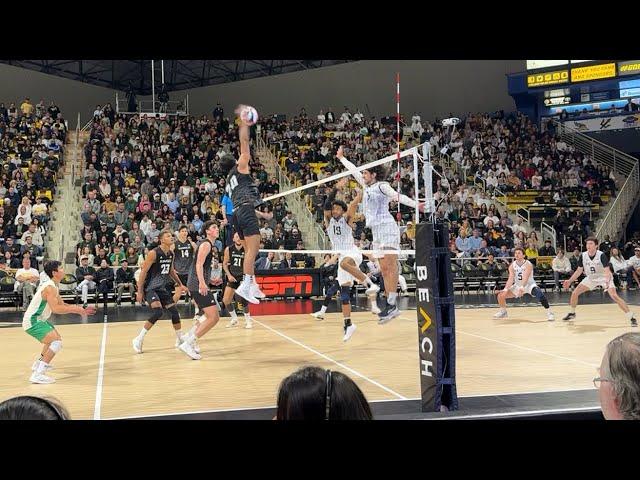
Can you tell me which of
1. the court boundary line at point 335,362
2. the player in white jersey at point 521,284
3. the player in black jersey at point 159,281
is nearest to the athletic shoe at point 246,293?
the court boundary line at point 335,362

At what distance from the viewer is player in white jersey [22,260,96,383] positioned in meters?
8.08

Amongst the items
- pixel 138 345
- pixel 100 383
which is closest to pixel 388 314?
pixel 138 345

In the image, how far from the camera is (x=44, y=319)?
27.3 feet

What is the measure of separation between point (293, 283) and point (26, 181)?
28.0 feet

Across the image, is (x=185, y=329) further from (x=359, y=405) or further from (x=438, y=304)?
(x=359, y=405)

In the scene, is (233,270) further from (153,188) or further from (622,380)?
(622,380)

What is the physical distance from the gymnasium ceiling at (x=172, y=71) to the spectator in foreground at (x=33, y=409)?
962 inches

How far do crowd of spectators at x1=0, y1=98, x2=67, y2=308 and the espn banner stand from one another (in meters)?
5.45

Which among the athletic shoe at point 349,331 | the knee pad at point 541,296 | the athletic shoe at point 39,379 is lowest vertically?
the athletic shoe at point 39,379

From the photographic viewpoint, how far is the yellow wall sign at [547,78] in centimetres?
2777

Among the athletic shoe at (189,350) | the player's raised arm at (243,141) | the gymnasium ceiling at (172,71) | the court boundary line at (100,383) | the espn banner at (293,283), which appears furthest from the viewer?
the gymnasium ceiling at (172,71)

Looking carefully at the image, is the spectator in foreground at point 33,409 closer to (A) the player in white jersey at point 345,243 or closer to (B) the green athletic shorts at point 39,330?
(B) the green athletic shorts at point 39,330

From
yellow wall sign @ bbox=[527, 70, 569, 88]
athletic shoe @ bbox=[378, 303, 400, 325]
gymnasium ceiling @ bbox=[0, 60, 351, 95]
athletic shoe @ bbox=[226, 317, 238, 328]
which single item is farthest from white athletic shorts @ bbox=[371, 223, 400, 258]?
yellow wall sign @ bbox=[527, 70, 569, 88]

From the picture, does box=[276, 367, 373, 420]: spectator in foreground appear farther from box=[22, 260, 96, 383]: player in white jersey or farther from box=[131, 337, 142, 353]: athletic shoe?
box=[131, 337, 142, 353]: athletic shoe
